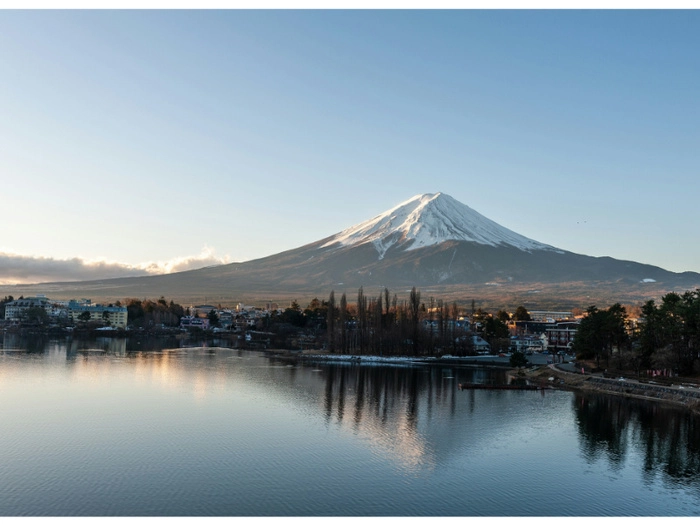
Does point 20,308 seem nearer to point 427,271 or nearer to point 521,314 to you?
point 521,314

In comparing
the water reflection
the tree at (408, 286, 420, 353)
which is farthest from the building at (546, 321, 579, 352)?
the water reflection

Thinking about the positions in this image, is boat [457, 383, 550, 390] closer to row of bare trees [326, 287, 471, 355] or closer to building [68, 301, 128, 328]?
row of bare trees [326, 287, 471, 355]

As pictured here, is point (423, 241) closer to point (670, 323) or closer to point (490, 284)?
point (490, 284)

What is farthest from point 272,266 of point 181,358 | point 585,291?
point 181,358

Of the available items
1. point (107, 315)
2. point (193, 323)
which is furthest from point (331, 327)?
point (107, 315)

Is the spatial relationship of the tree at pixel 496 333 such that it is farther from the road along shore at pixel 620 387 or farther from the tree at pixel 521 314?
the tree at pixel 521 314

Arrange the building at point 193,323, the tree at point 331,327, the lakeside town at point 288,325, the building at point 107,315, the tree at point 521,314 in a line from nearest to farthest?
the tree at point 331,327, the lakeside town at point 288,325, the building at point 107,315, the tree at point 521,314, the building at point 193,323

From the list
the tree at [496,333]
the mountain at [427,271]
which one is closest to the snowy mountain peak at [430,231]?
the mountain at [427,271]
